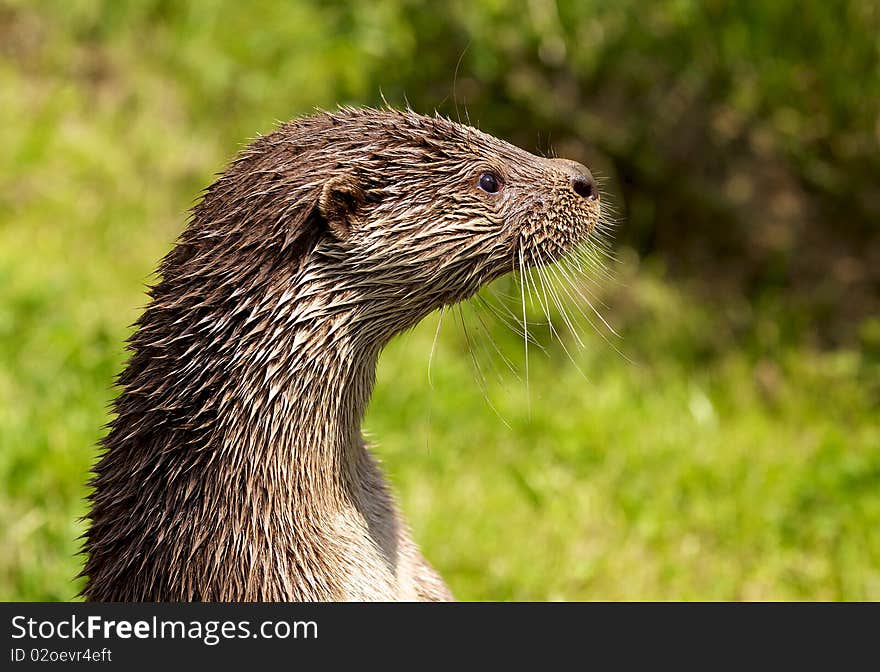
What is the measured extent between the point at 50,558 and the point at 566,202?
1.79 m

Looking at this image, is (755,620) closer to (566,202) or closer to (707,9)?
(566,202)

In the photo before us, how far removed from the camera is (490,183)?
2.38 m

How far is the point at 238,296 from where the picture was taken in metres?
2.13

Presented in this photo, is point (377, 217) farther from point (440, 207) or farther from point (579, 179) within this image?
point (579, 179)

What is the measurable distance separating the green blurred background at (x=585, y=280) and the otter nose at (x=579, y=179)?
58.2 inches

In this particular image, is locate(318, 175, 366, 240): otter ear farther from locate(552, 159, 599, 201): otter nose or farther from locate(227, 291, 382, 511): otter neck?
locate(552, 159, 599, 201): otter nose

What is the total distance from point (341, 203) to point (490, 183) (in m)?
0.36

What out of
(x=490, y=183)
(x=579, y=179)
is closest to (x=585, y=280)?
(x=579, y=179)

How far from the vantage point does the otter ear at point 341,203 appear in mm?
2150

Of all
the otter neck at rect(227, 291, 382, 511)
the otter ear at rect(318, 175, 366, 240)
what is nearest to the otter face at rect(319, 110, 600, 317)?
the otter ear at rect(318, 175, 366, 240)

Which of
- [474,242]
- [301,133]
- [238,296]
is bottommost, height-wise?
[238,296]

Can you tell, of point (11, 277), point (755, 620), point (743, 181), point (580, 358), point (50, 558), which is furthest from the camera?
point (743, 181)

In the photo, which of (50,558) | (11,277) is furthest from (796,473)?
(11,277)

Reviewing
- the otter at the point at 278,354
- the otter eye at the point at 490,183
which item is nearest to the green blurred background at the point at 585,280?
the otter at the point at 278,354
